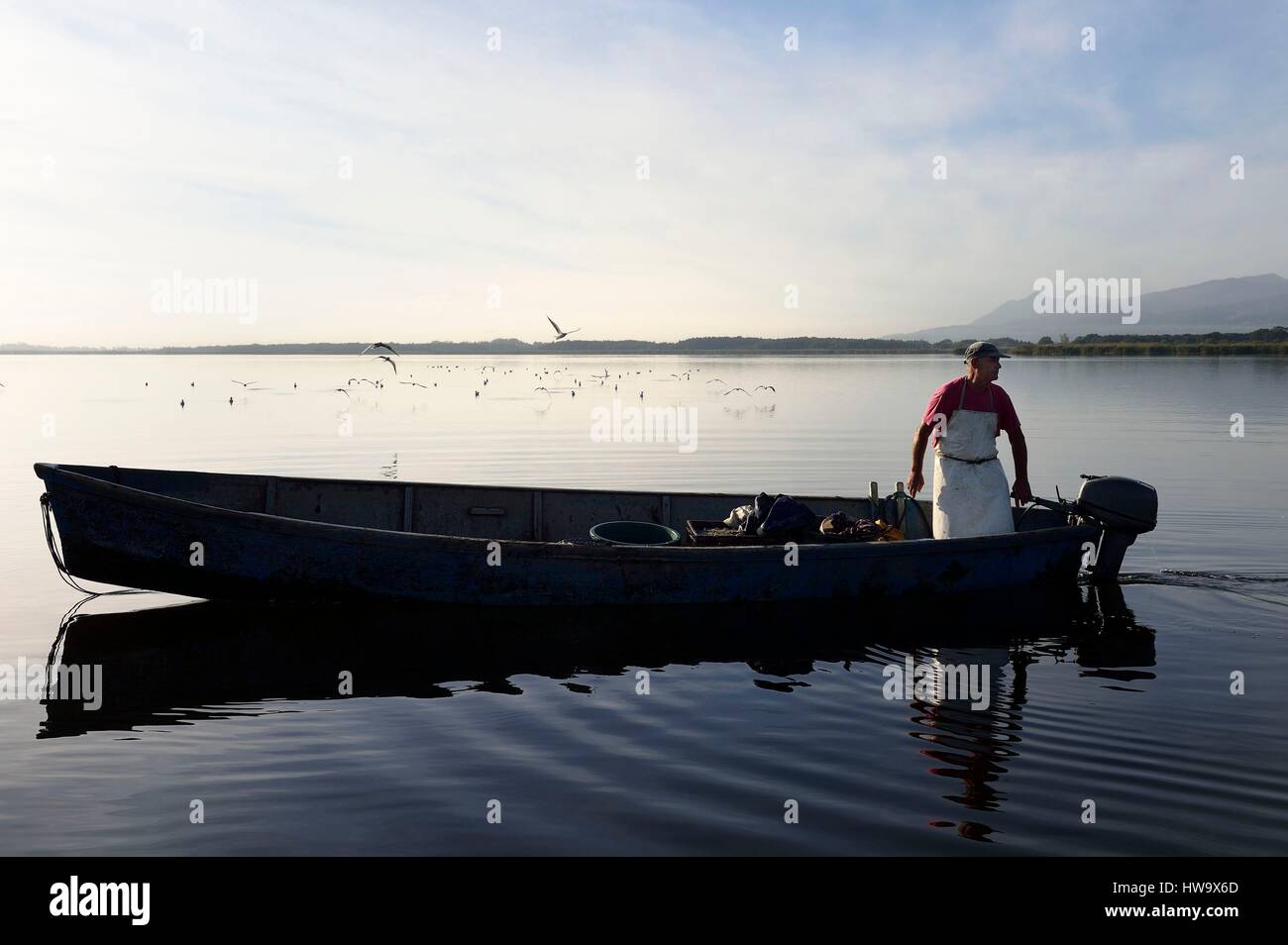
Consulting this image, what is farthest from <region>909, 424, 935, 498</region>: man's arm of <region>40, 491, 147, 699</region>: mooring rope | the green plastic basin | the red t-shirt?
<region>40, 491, 147, 699</region>: mooring rope

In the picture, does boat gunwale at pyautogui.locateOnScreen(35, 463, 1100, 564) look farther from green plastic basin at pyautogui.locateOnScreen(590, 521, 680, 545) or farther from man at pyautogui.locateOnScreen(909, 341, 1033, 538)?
green plastic basin at pyautogui.locateOnScreen(590, 521, 680, 545)

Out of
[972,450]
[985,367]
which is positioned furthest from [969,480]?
[985,367]

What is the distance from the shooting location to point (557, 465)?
975 inches

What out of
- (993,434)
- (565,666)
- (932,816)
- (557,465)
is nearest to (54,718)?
(565,666)

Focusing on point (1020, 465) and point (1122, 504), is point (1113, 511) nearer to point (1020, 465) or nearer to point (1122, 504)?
point (1122, 504)

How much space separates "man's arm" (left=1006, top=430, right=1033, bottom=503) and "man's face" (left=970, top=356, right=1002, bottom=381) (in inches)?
24.3

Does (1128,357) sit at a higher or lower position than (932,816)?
higher

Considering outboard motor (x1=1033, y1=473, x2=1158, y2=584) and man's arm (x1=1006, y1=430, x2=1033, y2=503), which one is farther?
outboard motor (x1=1033, y1=473, x2=1158, y2=584)

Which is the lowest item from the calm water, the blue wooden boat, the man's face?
the calm water

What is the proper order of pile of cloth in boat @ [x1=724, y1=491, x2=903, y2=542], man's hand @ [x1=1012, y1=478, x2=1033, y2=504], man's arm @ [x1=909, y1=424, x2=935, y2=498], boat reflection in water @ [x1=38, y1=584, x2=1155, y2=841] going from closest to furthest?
1. boat reflection in water @ [x1=38, y1=584, x2=1155, y2=841]
2. man's arm @ [x1=909, y1=424, x2=935, y2=498]
3. man's hand @ [x1=1012, y1=478, x2=1033, y2=504]
4. pile of cloth in boat @ [x1=724, y1=491, x2=903, y2=542]

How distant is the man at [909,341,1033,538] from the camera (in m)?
9.78
